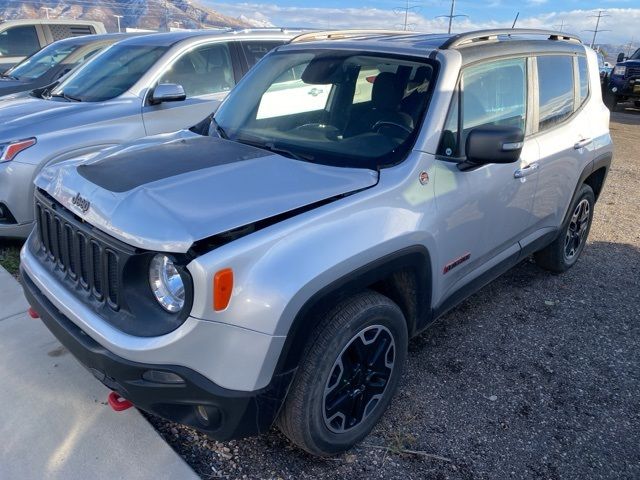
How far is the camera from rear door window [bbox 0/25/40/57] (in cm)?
1134

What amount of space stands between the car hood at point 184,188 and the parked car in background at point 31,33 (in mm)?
10290

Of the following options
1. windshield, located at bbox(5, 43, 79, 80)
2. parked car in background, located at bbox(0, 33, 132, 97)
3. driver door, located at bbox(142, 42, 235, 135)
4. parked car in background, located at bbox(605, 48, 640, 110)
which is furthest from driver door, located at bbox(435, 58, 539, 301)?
parked car in background, located at bbox(605, 48, 640, 110)

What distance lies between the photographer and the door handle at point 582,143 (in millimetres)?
3976

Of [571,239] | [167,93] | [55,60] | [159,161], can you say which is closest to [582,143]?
[571,239]

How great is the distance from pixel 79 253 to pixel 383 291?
141 centimetres

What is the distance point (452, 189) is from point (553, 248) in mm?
2071

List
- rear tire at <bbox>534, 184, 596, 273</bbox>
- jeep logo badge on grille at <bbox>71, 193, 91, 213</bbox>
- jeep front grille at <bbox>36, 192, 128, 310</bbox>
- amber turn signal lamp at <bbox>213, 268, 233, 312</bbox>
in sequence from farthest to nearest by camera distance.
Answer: rear tire at <bbox>534, 184, 596, 273</bbox>, jeep logo badge on grille at <bbox>71, 193, 91, 213</bbox>, jeep front grille at <bbox>36, 192, 128, 310</bbox>, amber turn signal lamp at <bbox>213, 268, 233, 312</bbox>

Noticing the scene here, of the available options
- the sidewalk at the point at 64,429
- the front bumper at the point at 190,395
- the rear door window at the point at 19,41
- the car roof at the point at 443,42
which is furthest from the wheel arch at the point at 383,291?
the rear door window at the point at 19,41

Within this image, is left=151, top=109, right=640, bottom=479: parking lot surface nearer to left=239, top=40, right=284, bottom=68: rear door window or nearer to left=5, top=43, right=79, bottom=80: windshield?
left=239, top=40, right=284, bottom=68: rear door window

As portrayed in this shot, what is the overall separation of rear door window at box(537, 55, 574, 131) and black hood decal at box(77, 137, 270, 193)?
2.03m

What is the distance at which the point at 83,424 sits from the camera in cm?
266

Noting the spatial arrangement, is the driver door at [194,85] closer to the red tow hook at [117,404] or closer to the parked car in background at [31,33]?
the red tow hook at [117,404]

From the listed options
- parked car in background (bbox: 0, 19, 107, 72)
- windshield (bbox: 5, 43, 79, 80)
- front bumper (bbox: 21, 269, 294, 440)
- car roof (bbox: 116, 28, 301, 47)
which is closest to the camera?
front bumper (bbox: 21, 269, 294, 440)

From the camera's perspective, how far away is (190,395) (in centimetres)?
204
